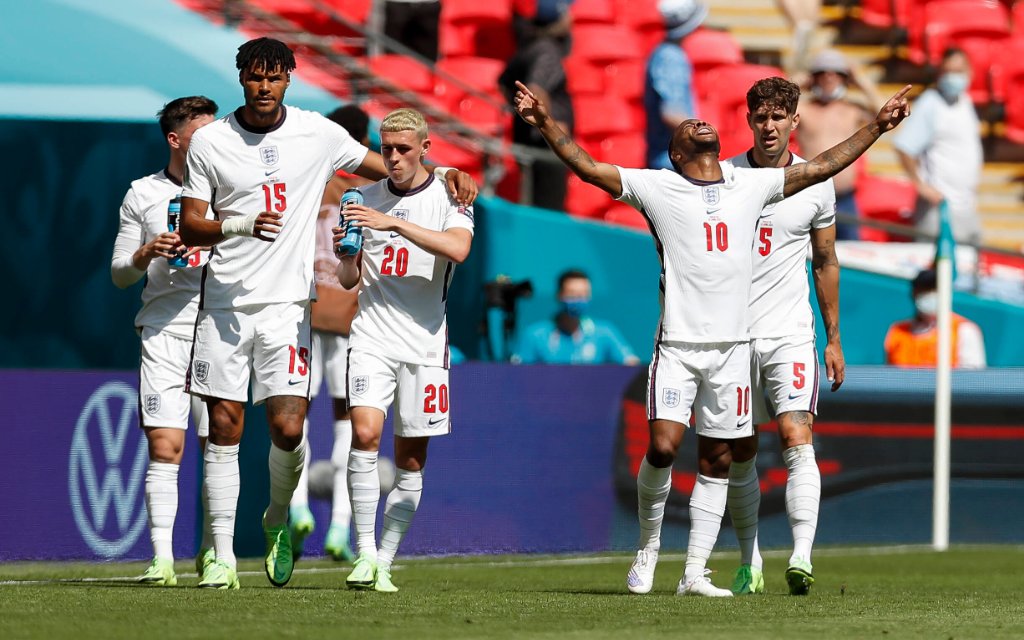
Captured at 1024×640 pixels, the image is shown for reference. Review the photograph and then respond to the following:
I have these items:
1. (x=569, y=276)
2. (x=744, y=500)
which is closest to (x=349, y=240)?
(x=744, y=500)

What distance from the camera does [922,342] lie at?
490 inches

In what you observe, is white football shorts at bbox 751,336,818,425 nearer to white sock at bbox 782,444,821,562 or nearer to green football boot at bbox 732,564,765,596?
white sock at bbox 782,444,821,562

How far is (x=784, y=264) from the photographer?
7922 millimetres

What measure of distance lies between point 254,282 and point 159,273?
0.88 m

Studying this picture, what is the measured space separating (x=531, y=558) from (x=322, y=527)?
1.25 metres

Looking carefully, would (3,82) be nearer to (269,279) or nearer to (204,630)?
(269,279)

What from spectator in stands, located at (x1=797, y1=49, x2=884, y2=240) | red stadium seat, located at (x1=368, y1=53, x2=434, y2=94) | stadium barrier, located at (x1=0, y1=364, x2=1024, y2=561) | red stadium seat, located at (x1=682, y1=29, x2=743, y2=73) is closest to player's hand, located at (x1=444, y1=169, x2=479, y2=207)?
stadium barrier, located at (x1=0, y1=364, x2=1024, y2=561)

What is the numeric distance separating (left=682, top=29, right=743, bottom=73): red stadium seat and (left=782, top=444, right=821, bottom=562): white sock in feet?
31.0

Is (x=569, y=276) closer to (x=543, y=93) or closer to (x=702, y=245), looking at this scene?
(x=543, y=93)

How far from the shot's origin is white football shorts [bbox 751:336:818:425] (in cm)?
782

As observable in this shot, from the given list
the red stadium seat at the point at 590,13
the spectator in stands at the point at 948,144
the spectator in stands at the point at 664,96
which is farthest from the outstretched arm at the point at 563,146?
the red stadium seat at the point at 590,13

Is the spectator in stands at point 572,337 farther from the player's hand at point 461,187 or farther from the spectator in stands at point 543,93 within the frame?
the player's hand at point 461,187

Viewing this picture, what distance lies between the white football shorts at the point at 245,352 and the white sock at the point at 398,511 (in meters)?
0.65

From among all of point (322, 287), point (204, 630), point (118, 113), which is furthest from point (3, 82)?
point (204, 630)
